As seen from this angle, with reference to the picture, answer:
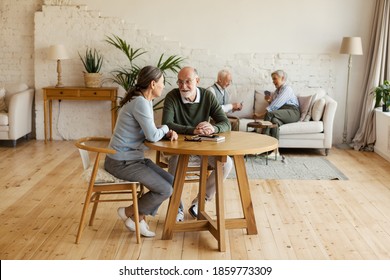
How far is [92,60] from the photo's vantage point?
826 centimetres

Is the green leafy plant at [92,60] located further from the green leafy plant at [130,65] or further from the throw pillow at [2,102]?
the throw pillow at [2,102]

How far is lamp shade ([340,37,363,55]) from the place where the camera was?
802 cm

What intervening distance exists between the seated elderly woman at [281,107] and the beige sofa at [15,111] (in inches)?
130

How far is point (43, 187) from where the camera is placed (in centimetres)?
572

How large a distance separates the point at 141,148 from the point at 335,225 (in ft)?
5.43

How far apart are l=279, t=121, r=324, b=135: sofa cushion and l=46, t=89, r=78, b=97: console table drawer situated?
2.90 meters

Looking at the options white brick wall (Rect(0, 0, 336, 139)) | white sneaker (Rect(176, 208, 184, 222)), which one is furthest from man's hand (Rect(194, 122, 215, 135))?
white brick wall (Rect(0, 0, 336, 139))

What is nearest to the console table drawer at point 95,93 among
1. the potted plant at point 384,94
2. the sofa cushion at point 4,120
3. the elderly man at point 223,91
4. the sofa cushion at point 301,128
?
the sofa cushion at point 4,120

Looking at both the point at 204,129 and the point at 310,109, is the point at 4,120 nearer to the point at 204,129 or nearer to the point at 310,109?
the point at 310,109

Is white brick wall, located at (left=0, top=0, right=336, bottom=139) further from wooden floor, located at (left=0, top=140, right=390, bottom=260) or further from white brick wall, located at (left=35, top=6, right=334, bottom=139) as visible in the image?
wooden floor, located at (left=0, top=140, right=390, bottom=260)

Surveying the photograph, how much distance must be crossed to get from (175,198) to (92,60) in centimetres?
451

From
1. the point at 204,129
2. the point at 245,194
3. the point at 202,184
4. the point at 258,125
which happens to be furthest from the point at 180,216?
the point at 258,125

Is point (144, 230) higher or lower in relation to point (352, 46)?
lower

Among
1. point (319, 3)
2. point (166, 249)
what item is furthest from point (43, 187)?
point (319, 3)
